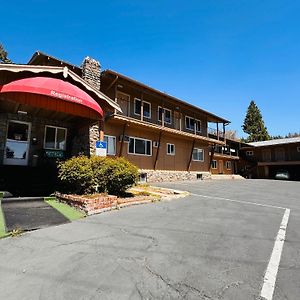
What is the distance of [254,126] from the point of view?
61.4m

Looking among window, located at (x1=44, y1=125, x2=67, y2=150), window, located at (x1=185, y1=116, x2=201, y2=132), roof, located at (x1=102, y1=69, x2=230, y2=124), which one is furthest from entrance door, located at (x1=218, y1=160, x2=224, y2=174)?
window, located at (x1=44, y1=125, x2=67, y2=150)

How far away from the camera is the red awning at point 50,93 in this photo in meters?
8.54

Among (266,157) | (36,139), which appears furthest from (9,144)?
(266,157)

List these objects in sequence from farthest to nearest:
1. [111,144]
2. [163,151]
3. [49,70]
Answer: [163,151]
[111,144]
[49,70]

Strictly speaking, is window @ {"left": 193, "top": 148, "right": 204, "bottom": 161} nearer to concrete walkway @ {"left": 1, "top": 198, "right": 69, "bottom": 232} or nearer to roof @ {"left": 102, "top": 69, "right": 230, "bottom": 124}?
roof @ {"left": 102, "top": 69, "right": 230, "bottom": 124}

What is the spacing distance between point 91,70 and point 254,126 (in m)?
55.3

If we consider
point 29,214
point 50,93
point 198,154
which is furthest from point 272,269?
point 198,154

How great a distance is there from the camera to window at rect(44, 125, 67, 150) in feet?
45.5

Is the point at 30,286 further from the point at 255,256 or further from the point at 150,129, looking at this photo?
the point at 150,129

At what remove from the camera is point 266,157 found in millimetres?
40531

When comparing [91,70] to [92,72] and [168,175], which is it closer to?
[92,72]

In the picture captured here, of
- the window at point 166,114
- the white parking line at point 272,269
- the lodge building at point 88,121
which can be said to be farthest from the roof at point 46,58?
the white parking line at point 272,269

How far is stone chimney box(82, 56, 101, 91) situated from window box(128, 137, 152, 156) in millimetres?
5960

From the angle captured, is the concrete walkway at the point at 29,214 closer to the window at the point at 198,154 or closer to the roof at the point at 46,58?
the roof at the point at 46,58
